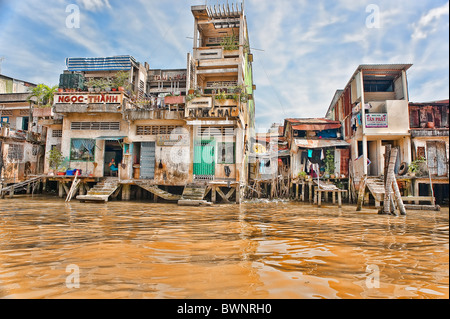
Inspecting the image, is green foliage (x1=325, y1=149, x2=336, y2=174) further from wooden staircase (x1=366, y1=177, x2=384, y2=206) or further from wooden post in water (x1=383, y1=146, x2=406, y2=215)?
wooden post in water (x1=383, y1=146, x2=406, y2=215)

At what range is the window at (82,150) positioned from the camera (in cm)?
1708

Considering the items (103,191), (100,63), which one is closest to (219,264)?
(103,191)

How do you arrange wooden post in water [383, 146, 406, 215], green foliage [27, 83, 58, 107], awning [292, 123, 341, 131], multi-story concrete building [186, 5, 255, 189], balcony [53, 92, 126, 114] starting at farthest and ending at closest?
awning [292, 123, 341, 131]
green foliage [27, 83, 58, 107]
balcony [53, 92, 126, 114]
multi-story concrete building [186, 5, 255, 189]
wooden post in water [383, 146, 406, 215]

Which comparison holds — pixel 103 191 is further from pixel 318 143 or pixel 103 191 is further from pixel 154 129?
pixel 318 143

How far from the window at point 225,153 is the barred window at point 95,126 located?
7015 millimetres

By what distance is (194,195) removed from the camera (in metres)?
14.2

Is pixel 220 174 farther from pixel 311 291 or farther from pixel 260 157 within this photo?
pixel 311 291

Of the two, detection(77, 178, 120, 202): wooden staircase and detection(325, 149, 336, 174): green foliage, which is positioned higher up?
detection(325, 149, 336, 174): green foliage

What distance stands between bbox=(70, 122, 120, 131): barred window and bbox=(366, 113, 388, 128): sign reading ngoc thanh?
54.4 ft

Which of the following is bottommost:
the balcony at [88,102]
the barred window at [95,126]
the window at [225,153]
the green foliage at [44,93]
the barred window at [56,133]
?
the window at [225,153]

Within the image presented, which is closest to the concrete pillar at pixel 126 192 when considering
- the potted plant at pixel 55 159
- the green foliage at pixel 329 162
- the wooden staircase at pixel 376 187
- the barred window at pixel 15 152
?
the potted plant at pixel 55 159

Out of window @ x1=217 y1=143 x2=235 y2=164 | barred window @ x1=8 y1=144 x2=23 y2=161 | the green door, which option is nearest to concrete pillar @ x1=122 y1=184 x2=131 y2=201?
the green door

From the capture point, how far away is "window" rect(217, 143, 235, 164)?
52.0ft

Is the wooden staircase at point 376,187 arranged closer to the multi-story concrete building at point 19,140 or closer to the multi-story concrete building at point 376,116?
the multi-story concrete building at point 376,116
